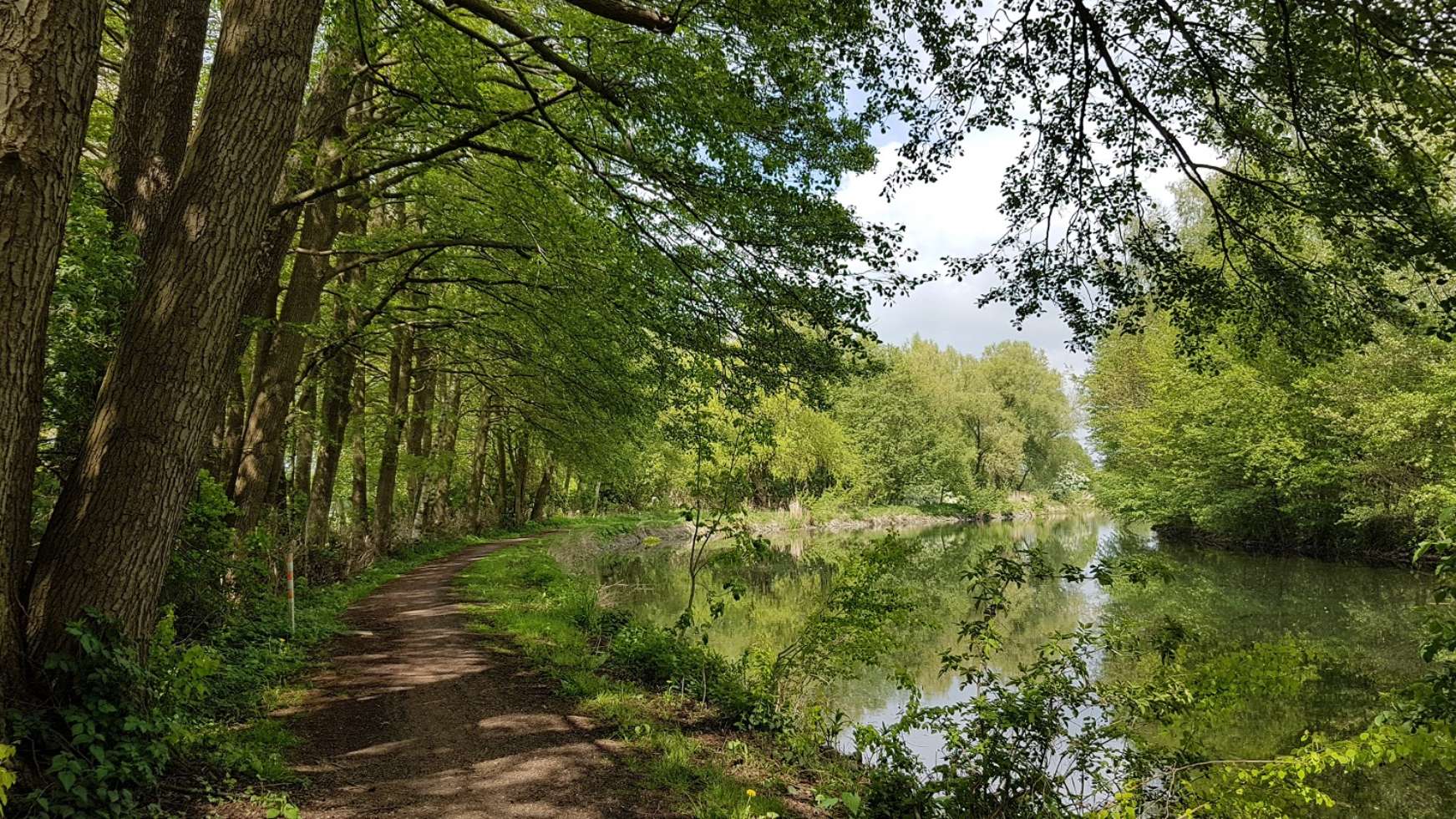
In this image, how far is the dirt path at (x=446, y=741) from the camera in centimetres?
436

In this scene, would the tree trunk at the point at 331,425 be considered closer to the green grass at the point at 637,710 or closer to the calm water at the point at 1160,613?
the green grass at the point at 637,710

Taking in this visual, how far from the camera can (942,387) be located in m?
51.8

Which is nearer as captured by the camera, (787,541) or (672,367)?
(672,367)

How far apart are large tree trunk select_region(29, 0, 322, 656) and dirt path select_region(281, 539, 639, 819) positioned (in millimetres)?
1710

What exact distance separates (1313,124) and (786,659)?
19.1ft

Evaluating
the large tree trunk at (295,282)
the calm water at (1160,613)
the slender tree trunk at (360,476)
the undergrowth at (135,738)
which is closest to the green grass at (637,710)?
the calm water at (1160,613)

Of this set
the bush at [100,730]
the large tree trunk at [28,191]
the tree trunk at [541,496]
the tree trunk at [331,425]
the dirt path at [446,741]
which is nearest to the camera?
the large tree trunk at [28,191]

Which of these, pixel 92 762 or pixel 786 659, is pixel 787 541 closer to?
pixel 786 659

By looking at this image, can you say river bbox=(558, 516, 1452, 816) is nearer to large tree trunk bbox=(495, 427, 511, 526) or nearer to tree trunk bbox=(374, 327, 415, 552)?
tree trunk bbox=(374, 327, 415, 552)

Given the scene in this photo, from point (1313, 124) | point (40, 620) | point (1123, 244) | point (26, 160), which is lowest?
point (40, 620)

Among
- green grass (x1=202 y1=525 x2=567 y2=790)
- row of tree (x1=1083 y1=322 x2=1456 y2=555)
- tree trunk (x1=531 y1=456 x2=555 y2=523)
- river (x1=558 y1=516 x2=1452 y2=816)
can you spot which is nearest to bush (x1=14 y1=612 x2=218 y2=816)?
green grass (x1=202 y1=525 x2=567 y2=790)

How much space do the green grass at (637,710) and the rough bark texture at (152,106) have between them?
553 centimetres

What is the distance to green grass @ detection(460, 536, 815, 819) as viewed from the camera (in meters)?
4.78

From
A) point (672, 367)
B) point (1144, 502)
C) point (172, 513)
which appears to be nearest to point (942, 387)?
point (1144, 502)
